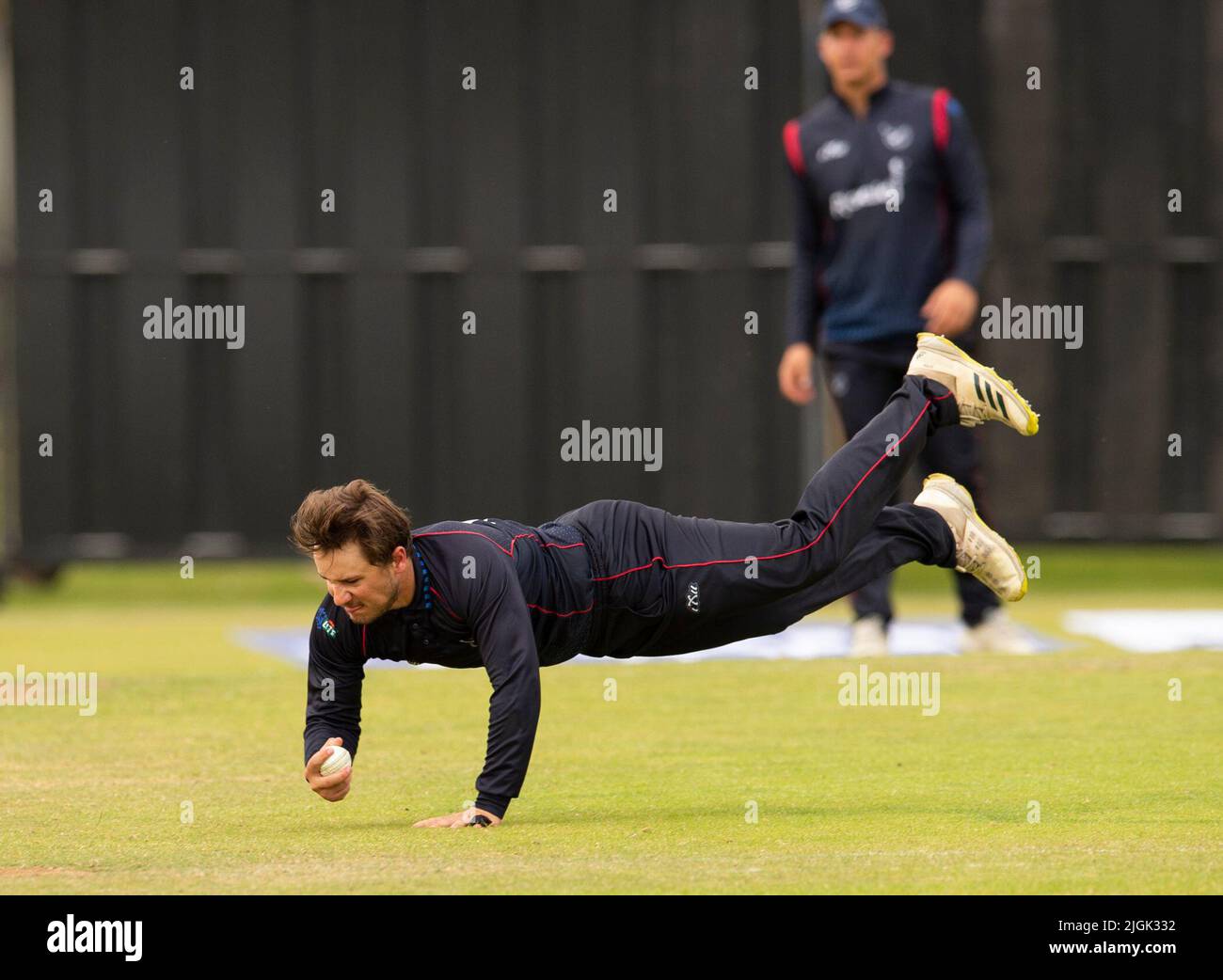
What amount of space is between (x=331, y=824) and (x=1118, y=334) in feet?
26.0

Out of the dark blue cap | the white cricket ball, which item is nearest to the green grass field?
the white cricket ball

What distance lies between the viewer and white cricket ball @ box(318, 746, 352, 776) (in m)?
5.18

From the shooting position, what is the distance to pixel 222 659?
9.17m

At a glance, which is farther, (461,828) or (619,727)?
(619,727)

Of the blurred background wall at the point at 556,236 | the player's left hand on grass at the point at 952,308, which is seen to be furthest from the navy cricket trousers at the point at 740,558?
the blurred background wall at the point at 556,236

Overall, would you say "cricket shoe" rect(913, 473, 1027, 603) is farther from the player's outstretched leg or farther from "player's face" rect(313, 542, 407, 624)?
"player's face" rect(313, 542, 407, 624)

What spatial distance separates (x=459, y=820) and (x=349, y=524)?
2.74 ft

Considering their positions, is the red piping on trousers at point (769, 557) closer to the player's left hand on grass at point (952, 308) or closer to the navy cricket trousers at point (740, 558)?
the navy cricket trousers at point (740, 558)

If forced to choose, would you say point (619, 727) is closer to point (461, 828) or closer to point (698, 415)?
point (461, 828)

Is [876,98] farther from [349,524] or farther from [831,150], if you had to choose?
[349,524]

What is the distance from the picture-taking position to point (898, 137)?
8.50 m

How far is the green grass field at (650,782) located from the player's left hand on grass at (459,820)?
0.07m

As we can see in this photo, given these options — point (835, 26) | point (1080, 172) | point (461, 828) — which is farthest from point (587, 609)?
point (1080, 172)
